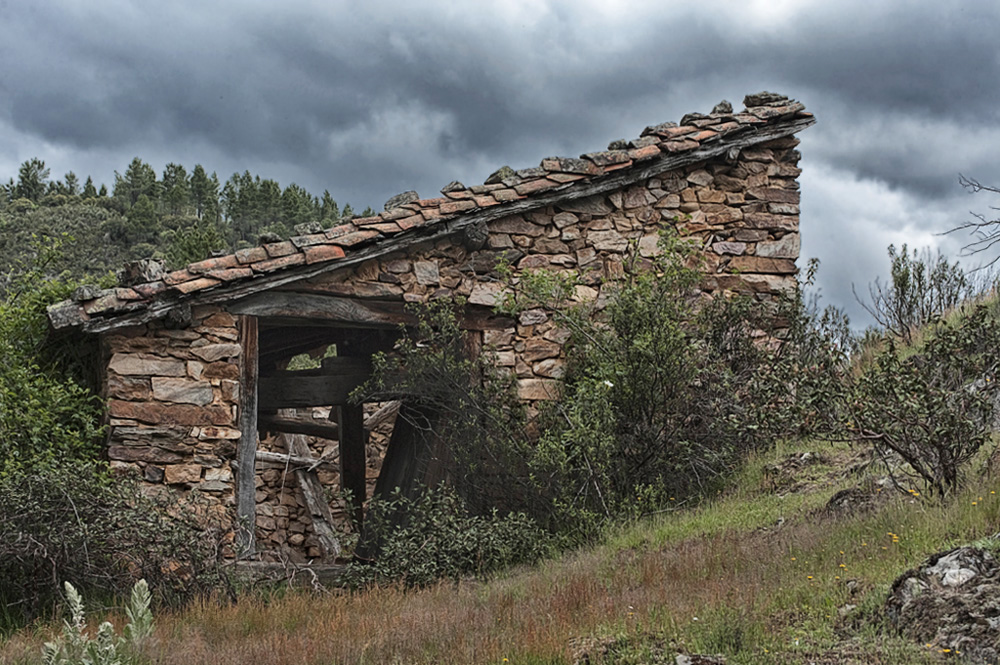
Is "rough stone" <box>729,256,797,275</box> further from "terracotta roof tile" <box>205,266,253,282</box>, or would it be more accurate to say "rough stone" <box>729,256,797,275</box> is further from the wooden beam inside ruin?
"terracotta roof tile" <box>205,266,253,282</box>

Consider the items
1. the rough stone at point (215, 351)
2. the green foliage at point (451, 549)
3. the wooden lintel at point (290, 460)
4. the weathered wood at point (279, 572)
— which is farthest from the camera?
the wooden lintel at point (290, 460)

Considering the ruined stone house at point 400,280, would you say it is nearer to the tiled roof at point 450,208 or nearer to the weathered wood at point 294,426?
the tiled roof at point 450,208

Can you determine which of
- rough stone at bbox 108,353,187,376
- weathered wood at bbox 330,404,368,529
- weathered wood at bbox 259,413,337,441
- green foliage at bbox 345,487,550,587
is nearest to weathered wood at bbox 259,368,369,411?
weathered wood at bbox 330,404,368,529

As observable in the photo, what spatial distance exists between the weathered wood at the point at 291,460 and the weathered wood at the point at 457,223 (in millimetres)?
6407

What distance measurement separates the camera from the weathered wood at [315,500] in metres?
13.4

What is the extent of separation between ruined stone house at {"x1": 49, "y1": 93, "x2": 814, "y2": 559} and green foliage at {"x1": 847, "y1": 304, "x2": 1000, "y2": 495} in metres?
2.97

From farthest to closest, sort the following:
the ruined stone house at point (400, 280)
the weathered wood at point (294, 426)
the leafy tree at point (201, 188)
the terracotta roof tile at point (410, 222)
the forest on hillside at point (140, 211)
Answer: the leafy tree at point (201, 188) → the forest on hillside at point (140, 211) → the weathered wood at point (294, 426) → the terracotta roof tile at point (410, 222) → the ruined stone house at point (400, 280)

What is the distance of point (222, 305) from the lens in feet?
25.8

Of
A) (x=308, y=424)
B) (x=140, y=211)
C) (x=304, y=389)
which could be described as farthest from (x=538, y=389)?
(x=140, y=211)

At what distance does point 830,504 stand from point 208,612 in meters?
4.22

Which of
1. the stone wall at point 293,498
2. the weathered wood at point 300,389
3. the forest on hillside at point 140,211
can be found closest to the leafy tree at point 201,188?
the forest on hillside at point 140,211

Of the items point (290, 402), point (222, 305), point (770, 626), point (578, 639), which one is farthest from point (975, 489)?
point (290, 402)

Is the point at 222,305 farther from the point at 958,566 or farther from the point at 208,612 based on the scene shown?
the point at 958,566

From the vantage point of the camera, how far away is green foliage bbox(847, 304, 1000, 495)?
233 inches
